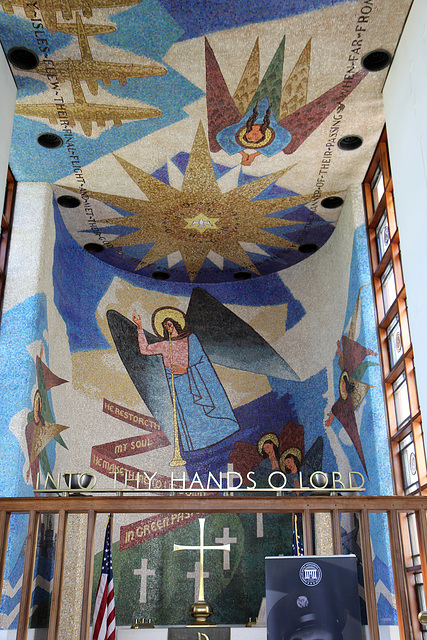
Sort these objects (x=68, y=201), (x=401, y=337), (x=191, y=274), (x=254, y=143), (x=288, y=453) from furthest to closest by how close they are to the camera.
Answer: (x=191, y=274) < (x=288, y=453) < (x=68, y=201) < (x=254, y=143) < (x=401, y=337)

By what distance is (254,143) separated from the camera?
759 centimetres

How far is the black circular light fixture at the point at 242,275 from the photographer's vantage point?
33.6 ft

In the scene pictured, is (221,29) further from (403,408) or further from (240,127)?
(403,408)

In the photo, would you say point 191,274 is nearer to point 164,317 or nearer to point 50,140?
point 164,317

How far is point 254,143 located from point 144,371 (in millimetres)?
Answer: 3727

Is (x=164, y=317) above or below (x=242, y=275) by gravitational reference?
below

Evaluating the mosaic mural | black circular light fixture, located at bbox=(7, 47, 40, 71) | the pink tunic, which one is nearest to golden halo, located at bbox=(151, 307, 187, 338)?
the mosaic mural

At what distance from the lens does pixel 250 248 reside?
964 cm

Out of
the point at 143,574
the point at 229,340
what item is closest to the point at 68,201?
the point at 229,340

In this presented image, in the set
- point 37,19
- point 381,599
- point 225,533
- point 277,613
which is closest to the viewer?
point 277,613

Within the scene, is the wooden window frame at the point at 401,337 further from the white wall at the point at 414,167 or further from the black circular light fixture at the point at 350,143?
the white wall at the point at 414,167

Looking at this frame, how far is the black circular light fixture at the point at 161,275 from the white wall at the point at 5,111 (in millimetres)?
3943

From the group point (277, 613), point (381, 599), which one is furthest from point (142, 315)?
point (277, 613)

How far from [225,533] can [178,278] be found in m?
3.80
